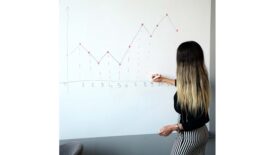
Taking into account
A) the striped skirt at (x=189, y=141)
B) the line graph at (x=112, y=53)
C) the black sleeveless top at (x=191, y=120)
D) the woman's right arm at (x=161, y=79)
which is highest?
the line graph at (x=112, y=53)

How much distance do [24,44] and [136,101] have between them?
4.15ft

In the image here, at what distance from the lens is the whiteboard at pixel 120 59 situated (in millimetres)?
1727

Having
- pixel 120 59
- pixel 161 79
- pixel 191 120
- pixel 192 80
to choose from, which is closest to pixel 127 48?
pixel 120 59

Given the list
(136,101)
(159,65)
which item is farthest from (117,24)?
(136,101)

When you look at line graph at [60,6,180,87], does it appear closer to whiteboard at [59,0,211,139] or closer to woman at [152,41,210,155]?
whiteboard at [59,0,211,139]

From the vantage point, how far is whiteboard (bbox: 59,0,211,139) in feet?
5.66

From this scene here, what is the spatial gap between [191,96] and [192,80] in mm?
89

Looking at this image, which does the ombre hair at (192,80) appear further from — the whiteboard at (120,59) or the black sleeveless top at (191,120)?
the whiteboard at (120,59)

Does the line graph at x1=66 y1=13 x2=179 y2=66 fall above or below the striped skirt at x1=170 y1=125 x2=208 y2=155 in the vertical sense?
above

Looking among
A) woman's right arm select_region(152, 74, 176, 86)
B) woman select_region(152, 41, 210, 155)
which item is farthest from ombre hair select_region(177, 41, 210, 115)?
woman's right arm select_region(152, 74, 176, 86)

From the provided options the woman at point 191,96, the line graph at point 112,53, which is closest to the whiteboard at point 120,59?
the line graph at point 112,53

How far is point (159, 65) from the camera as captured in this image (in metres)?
1.93
